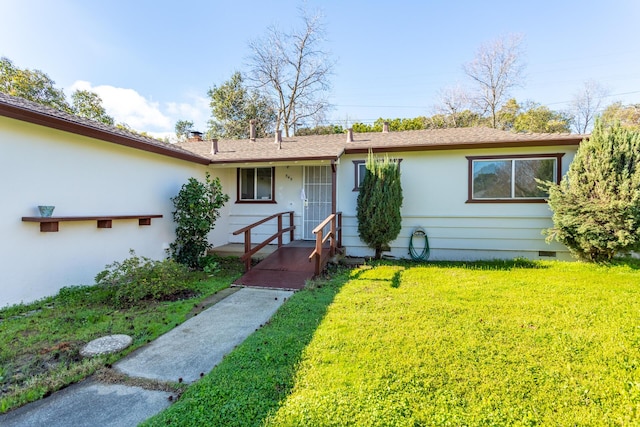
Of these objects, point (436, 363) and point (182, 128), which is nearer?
point (436, 363)

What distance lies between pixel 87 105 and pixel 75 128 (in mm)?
20106

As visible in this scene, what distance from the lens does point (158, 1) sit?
9023mm

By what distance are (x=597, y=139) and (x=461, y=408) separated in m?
6.44

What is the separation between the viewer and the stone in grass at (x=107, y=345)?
2.98 metres

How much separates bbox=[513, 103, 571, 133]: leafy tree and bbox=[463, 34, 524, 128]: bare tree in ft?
8.10

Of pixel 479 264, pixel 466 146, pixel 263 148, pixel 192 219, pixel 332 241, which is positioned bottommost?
pixel 479 264

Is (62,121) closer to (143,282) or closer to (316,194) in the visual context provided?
(143,282)

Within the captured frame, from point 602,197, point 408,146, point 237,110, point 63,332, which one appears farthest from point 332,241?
point 237,110

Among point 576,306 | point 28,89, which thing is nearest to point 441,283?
point 576,306

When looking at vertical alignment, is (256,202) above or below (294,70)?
below

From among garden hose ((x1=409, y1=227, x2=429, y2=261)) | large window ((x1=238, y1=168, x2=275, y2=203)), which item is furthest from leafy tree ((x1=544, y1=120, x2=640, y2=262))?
large window ((x1=238, y1=168, x2=275, y2=203))

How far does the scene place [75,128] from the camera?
4641 millimetres

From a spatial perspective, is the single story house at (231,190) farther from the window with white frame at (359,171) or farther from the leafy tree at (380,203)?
the leafy tree at (380,203)

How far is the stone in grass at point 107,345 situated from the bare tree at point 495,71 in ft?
78.6
